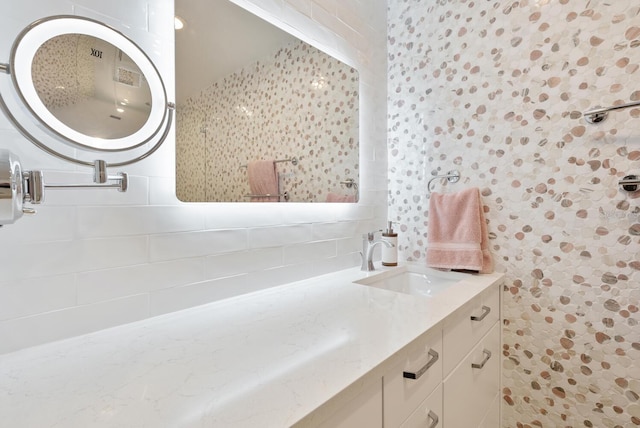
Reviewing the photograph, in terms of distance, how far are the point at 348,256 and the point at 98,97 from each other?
1136 millimetres

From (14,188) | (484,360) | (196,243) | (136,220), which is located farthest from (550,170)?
(14,188)

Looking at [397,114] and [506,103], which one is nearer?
[506,103]

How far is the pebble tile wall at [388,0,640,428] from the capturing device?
1123 millimetres

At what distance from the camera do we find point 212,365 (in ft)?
1.98

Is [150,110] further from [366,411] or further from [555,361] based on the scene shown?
[555,361]

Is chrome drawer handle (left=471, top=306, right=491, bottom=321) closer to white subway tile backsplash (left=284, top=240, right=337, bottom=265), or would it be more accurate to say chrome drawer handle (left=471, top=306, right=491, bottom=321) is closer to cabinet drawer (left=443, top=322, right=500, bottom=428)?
cabinet drawer (left=443, top=322, right=500, bottom=428)

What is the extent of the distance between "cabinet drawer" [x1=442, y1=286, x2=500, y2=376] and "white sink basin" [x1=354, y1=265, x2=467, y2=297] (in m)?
0.18

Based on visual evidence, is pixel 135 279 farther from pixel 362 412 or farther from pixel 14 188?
pixel 362 412

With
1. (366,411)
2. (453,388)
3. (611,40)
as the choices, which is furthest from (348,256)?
(611,40)

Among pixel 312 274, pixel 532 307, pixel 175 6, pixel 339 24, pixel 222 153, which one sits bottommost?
pixel 532 307

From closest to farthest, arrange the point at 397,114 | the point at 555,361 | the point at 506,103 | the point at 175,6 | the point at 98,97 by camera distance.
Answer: the point at 98,97, the point at 175,6, the point at 555,361, the point at 506,103, the point at 397,114

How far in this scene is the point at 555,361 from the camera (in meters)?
1.26

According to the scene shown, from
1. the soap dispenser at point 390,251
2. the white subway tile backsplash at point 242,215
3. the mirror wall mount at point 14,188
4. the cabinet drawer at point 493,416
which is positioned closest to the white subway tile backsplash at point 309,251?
the white subway tile backsplash at point 242,215

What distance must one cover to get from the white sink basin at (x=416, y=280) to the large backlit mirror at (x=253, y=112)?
0.43m
